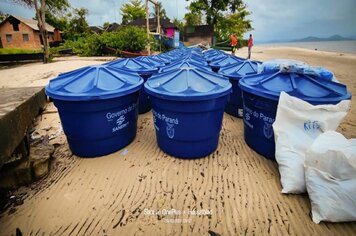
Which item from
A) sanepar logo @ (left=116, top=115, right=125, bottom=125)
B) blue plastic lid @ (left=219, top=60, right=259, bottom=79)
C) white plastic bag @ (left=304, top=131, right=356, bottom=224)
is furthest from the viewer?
blue plastic lid @ (left=219, top=60, right=259, bottom=79)

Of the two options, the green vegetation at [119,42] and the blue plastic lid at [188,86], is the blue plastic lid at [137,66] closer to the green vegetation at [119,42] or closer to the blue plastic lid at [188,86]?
the blue plastic lid at [188,86]

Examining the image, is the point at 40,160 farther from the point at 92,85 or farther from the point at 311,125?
the point at 311,125

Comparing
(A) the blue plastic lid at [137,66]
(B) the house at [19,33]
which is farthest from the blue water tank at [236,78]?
(B) the house at [19,33]

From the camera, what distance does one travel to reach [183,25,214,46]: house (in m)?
30.6

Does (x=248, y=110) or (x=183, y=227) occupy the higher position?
(x=248, y=110)

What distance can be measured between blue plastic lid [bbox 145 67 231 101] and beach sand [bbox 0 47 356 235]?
95cm

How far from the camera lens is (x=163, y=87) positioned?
2830 millimetres

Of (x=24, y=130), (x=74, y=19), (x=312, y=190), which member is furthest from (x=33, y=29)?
(x=312, y=190)

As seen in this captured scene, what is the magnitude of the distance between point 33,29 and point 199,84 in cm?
3663

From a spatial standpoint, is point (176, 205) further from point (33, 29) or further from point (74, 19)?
point (33, 29)

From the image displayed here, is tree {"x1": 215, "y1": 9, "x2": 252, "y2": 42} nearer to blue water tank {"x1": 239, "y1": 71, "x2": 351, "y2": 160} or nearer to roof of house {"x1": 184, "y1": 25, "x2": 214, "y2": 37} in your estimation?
roof of house {"x1": 184, "y1": 25, "x2": 214, "y2": 37}

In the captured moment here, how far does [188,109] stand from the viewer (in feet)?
8.79

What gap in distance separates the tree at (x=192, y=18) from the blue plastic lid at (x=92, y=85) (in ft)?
108

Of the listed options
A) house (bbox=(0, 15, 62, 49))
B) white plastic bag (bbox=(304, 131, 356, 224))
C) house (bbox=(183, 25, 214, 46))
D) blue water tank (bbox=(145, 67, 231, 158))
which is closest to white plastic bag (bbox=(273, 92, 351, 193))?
white plastic bag (bbox=(304, 131, 356, 224))
